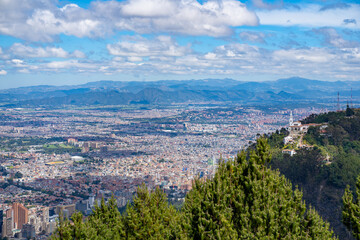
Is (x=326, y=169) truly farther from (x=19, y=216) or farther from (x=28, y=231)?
(x=19, y=216)

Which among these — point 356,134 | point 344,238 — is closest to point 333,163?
point 344,238

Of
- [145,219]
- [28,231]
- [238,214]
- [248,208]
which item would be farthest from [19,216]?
[248,208]

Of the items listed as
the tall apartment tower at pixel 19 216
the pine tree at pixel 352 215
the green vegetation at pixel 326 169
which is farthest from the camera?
the tall apartment tower at pixel 19 216

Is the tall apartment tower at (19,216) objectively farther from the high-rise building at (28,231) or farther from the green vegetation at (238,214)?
the green vegetation at (238,214)

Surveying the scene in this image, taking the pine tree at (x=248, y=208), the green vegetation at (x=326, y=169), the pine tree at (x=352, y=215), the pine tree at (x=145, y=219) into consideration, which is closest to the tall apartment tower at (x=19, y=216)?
the green vegetation at (x=326, y=169)

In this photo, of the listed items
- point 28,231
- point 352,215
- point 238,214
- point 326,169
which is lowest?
point 28,231

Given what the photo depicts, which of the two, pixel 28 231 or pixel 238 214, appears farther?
pixel 28 231

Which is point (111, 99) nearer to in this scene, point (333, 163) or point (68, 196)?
point (68, 196)

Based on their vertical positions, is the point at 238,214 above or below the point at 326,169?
above

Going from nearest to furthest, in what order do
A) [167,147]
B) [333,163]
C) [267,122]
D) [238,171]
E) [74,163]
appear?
[238,171], [333,163], [74,163], [167,147], [267,122]
